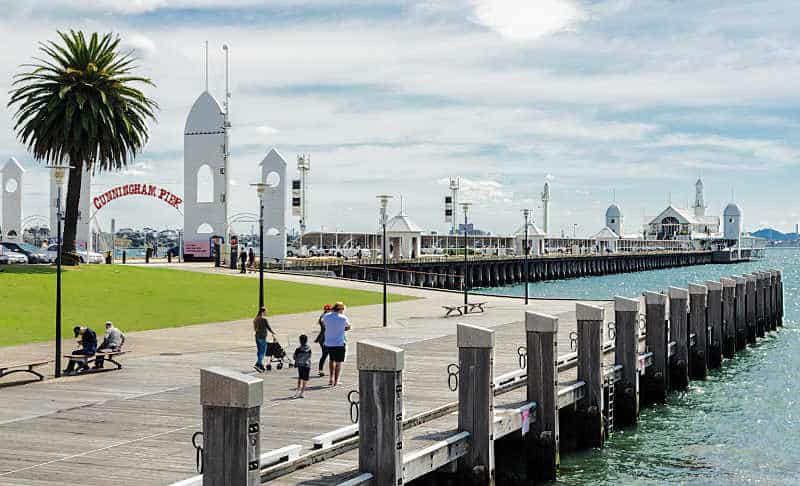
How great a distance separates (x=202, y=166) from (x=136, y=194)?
5.50 meters

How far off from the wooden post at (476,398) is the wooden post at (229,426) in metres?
5.63

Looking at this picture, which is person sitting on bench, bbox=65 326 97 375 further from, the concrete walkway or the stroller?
the stroller

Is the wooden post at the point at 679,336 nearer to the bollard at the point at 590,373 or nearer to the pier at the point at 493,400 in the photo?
the pier at the point at 493,400

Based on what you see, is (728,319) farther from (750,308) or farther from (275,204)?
(275,204)

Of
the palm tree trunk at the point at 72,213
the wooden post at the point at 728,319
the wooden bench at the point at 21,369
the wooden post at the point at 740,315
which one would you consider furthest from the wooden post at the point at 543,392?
the palm tree trunk at the point at 72,213

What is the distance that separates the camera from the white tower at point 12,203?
220 ft

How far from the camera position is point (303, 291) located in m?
49.0

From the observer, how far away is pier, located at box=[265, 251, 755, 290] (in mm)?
76794

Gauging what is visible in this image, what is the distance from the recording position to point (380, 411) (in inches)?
463

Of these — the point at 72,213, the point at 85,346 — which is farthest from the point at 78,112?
the point at 85,346

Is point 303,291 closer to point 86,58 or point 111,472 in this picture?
point 86,58

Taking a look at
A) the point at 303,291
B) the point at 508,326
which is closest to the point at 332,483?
the point at 508,326

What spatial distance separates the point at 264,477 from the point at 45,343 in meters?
17.9

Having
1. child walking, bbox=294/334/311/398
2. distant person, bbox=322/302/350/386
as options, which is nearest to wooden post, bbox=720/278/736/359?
distant person, bbox=322/302/350/386
